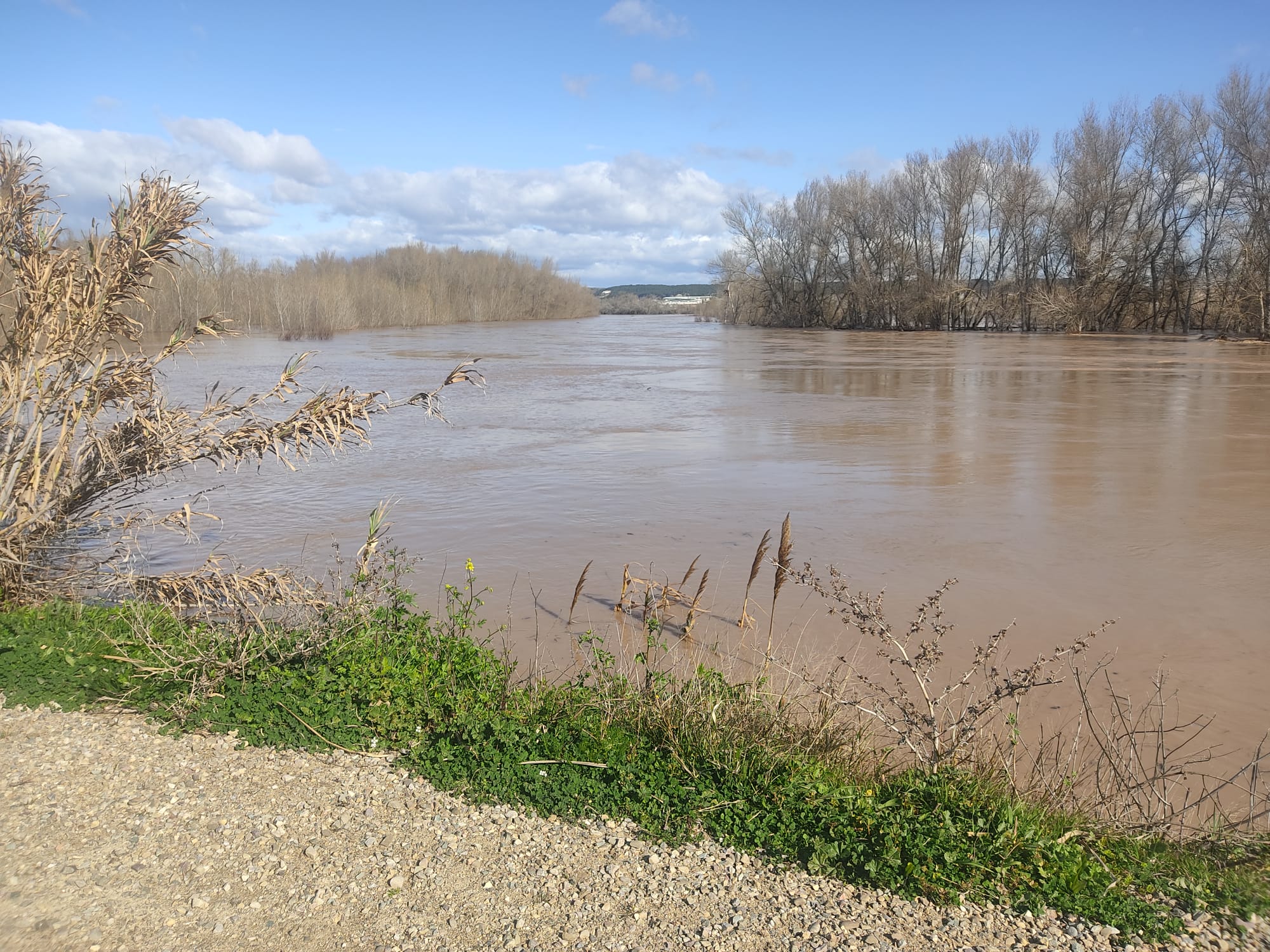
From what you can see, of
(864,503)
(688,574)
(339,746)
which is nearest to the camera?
(339,746)

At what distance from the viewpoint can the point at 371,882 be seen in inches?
133

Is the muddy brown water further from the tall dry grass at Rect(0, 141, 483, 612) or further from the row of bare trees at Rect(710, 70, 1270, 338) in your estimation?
the row of bare trees at Rect(710, 70, 1270, 338)

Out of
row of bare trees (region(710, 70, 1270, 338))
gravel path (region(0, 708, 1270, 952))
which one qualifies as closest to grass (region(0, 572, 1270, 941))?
gravel path (region(0, 708, 1270, 952))

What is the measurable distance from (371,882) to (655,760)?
1.31m

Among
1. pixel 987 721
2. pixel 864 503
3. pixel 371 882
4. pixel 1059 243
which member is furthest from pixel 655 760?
pixel 1059 243

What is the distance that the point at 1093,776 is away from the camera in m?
4.52

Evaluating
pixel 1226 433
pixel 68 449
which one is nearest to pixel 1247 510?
pixel 1226 433

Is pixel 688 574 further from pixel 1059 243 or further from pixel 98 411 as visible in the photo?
pixel 1059 243

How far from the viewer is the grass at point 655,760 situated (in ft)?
11.2

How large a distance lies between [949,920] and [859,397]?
18.0m

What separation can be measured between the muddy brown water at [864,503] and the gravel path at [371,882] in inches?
98.7

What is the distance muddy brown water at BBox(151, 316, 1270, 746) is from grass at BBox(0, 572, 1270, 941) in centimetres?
169

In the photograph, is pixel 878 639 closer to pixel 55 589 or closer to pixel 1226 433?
pixel 55 589

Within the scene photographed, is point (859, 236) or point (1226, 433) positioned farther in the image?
point (859, 236)
